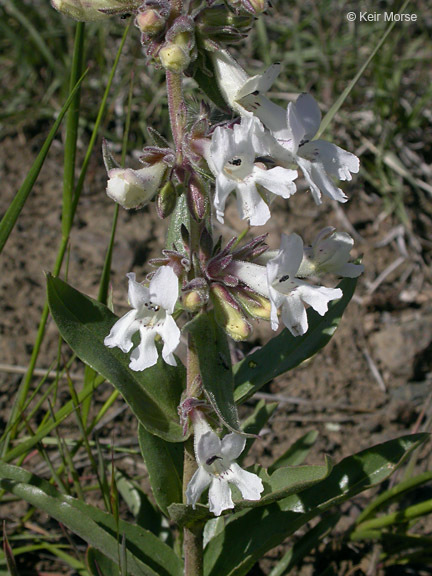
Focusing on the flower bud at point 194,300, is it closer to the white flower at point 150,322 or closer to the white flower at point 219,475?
the white flower at point 150,322

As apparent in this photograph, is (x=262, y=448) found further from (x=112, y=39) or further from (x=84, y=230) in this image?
(x=112, y=39)

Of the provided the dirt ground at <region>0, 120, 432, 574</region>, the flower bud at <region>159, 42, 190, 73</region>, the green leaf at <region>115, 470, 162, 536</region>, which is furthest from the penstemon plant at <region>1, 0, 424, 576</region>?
the dirt ground at <region>0, 120, 432, 574</region>

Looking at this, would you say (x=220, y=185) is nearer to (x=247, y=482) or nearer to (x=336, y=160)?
(x=336, y=160)

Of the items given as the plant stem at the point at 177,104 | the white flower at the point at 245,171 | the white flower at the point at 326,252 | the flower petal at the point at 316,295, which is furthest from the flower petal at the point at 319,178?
the plant stem at the point at 177,104

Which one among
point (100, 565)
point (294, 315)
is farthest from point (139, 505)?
point (294, 315)

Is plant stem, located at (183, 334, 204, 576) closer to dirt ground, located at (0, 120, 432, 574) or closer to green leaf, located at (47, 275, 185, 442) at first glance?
green leaf, located at (47, 275, 185, 442)

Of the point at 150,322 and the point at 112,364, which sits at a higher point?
the point at 150,322
